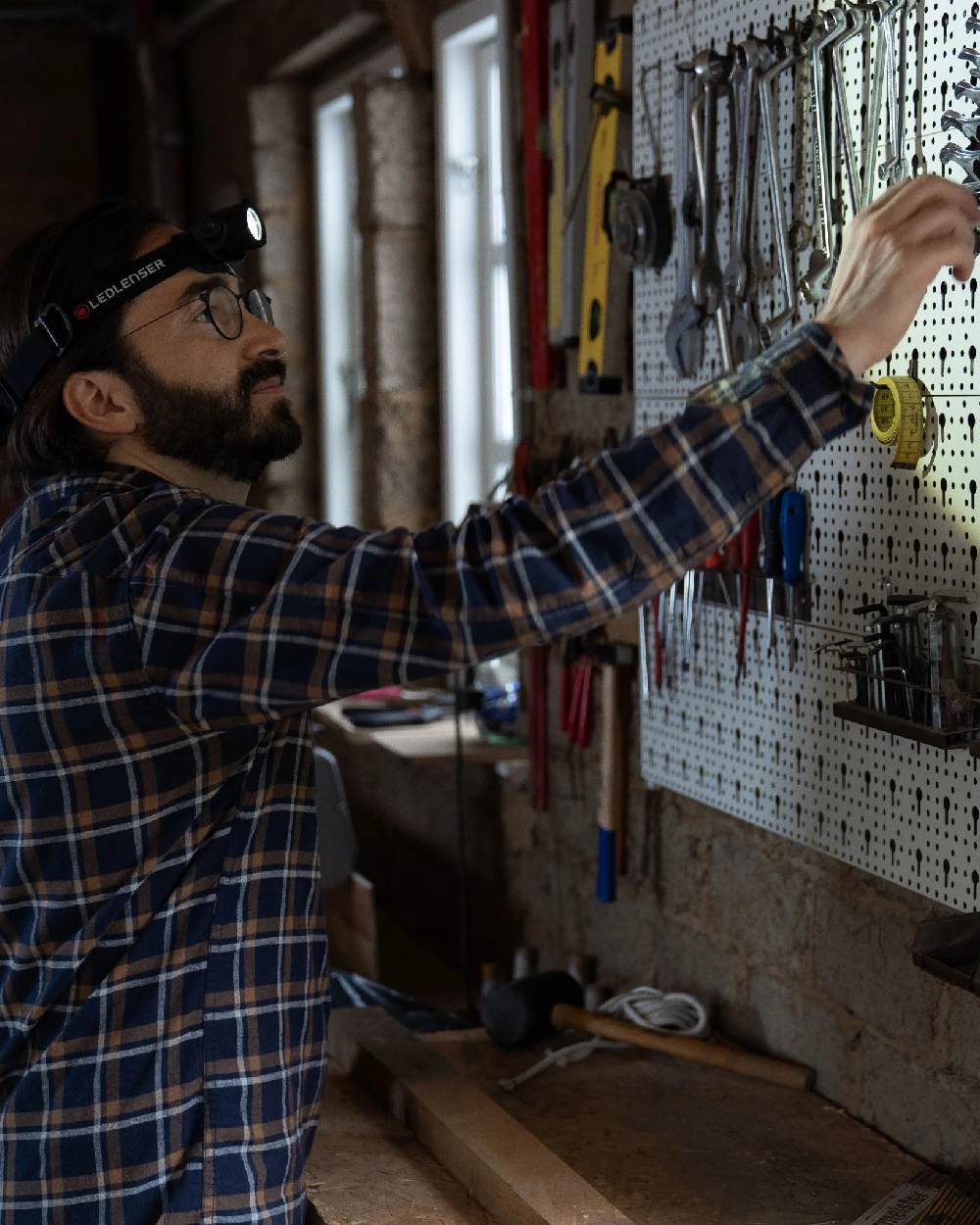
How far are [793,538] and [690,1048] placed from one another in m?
0.78

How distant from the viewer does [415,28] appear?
4012mm

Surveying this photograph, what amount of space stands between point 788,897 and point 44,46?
630 cm

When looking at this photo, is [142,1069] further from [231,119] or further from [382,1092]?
[231,119]

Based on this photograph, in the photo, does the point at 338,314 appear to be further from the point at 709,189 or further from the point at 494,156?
the point at 709,189

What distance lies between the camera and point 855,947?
6.96ft

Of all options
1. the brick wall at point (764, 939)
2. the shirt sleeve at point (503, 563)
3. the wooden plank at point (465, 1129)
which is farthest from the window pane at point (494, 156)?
the shirt sleeve at point (503, 563)

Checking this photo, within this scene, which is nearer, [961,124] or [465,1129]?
[961,124]

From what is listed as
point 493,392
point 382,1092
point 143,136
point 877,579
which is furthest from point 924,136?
point 143,136

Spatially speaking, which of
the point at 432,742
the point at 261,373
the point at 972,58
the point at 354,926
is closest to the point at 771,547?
the point at 972,58

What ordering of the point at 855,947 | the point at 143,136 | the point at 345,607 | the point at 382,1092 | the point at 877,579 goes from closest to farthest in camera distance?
the point at 345,607 → the point at 877,579 → the point at 855,947 → the point at 382,1092 → the point at 143,136

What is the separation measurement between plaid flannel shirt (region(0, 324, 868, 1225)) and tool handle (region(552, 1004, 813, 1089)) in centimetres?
85

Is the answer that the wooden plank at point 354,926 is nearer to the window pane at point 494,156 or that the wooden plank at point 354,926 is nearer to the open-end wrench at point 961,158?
the window pane at point 494,156

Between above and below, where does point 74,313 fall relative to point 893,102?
below

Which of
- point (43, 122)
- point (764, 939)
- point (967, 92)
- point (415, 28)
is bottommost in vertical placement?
point (764, 939)
